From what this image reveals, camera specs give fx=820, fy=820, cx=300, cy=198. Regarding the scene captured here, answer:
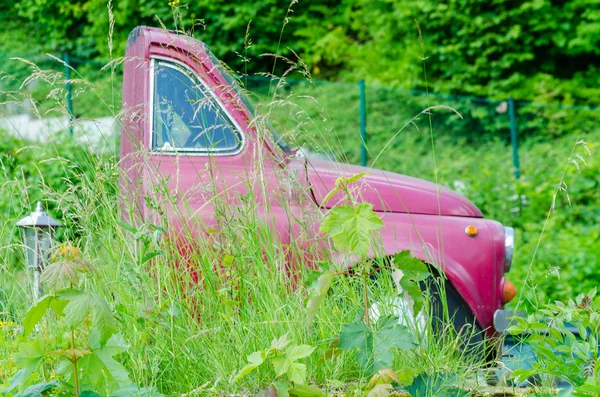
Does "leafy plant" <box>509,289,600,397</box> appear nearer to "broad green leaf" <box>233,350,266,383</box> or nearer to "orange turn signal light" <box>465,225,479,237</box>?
"broad green leaf" <box>233,350,266,383</box>

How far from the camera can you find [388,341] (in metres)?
2.34

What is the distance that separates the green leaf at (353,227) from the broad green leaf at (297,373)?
1.10ft

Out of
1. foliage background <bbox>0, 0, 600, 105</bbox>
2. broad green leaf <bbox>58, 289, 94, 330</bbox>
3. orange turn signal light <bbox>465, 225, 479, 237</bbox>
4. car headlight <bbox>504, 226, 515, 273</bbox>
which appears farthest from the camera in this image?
foliage background <bbox>0, 0, 600, 105</bbox>

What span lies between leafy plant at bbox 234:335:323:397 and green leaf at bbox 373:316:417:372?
192 mm

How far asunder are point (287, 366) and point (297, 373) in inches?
1.4

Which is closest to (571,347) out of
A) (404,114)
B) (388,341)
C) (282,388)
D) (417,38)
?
(388,341)

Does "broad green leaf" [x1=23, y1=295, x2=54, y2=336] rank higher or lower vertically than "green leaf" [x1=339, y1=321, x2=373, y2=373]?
higher

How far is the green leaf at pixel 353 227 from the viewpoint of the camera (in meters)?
2.22

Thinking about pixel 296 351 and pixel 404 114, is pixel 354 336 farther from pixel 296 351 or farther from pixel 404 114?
pixel 404 114

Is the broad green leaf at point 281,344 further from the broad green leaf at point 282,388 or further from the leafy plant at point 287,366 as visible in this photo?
the broad green leaf at point 282,388

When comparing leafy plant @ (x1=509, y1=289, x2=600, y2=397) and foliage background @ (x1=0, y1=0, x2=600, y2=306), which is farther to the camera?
foliage background @ (x1=0, y1=0, x2=600, y2=306)

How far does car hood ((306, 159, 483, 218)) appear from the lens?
3855 mm

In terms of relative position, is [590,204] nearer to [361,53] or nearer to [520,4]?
[520,4]

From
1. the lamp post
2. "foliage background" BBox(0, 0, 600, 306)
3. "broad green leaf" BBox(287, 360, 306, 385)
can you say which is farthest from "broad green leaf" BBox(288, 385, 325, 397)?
"foliage background" BBox(0, 0, 600, 306)
